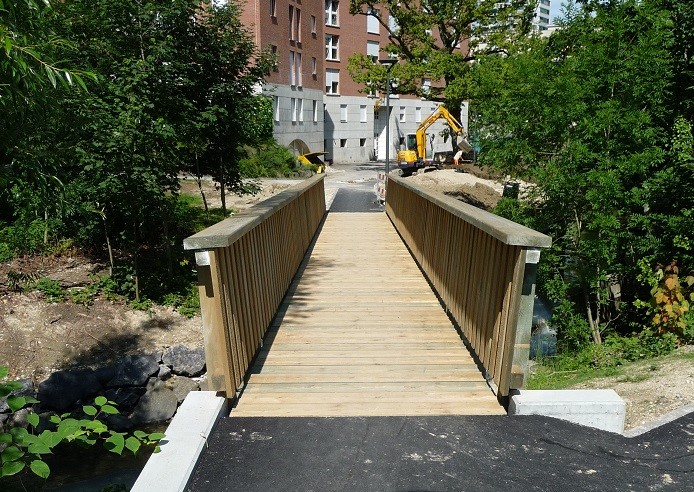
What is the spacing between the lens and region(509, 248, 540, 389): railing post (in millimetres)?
4188

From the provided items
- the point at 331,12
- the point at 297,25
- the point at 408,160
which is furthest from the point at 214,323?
the point at 331,12

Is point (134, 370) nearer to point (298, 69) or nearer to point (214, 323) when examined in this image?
point (214, 323)

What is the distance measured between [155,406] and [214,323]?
693 centimetres

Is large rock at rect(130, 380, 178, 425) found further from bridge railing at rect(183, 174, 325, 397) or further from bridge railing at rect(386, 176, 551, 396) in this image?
bridge railing at rect(386, 176, 551, 396)

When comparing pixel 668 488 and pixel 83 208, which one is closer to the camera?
pixel 668 488

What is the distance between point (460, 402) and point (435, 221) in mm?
3728

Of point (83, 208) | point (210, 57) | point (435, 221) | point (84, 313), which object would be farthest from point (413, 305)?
point (210, 57)

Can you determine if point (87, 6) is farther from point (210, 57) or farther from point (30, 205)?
point (30, 205)

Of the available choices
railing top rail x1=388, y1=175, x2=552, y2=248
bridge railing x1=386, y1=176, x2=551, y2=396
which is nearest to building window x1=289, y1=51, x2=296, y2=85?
bridge railing x1=386, y1=176, x2=551, y2=396

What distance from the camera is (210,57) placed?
13023 mm

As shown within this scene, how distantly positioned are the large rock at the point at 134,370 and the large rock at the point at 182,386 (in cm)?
41

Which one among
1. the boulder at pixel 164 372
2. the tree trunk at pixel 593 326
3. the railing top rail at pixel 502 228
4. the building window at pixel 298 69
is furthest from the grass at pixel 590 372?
the building window at pixel 298 69

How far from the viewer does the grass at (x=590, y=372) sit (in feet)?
22.2

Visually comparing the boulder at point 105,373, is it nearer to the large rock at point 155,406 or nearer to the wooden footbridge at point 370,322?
the large rock at point 155,406
